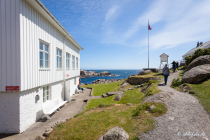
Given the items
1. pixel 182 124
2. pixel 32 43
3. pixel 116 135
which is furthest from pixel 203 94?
pixel 32 43

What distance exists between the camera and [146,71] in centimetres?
2473

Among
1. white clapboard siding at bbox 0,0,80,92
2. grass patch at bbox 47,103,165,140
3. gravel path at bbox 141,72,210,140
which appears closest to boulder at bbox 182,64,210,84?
gravel path at bbox 141,72,210,140

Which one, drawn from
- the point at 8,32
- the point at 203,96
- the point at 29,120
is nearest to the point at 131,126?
the point at 203,96

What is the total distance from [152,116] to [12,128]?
25.7 feet

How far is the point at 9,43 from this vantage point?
630cm

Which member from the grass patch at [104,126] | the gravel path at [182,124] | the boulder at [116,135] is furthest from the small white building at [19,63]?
the gravel path at [182,124]

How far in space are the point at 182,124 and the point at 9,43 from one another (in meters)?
9.69

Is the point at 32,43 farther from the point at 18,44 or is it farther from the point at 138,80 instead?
the point at 138,80

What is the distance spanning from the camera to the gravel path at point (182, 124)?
4.00 meters

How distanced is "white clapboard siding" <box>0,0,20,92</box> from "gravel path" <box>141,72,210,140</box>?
7.40 m

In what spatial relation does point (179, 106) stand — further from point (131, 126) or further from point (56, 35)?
point (56, 35)

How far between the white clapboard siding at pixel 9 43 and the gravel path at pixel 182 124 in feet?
24.3

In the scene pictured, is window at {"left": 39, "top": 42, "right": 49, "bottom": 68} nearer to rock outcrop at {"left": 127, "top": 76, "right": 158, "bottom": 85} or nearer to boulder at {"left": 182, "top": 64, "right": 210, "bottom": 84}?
boulder at {"left": 182, "top": 64, "right": 210, "bottom": 84}

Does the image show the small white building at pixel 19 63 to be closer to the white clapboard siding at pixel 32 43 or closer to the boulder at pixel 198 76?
the white clapboard siding at pixel 32 43
